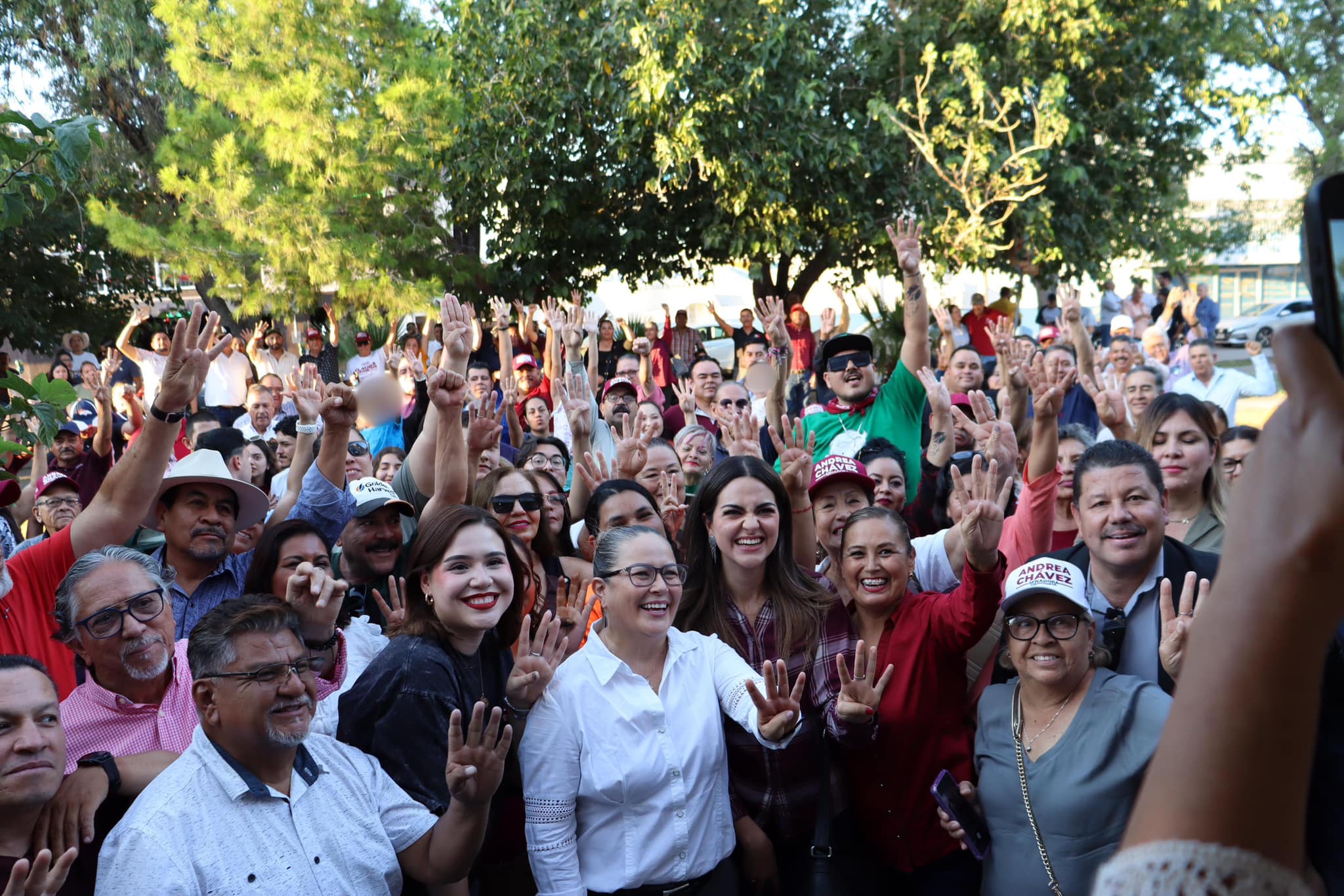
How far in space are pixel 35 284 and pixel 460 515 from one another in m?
17.1

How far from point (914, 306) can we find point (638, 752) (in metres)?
4.07

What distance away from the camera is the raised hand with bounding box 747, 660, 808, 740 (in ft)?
10.4

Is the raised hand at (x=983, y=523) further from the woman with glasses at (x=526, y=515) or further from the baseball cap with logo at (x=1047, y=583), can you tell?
the woman with glasses at (x=526, y=515)

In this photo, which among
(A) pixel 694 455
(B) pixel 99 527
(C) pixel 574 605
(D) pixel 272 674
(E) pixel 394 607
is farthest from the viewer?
(A) pixel 694 455

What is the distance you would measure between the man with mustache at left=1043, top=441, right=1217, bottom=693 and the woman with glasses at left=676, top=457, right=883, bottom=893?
80cm

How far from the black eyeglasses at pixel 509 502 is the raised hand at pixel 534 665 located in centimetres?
159

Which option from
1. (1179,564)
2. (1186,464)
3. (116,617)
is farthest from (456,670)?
(1186,464)

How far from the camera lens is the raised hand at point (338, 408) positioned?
4688 mm

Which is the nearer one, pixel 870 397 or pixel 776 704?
pixel 776 704

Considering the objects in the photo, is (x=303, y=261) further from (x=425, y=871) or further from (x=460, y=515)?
(x=425, y=871)

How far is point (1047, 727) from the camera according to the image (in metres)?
3.24

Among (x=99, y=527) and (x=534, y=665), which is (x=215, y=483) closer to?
(x=99, y=527)

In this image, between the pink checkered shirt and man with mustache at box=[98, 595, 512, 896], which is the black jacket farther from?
the pink checkered shirt

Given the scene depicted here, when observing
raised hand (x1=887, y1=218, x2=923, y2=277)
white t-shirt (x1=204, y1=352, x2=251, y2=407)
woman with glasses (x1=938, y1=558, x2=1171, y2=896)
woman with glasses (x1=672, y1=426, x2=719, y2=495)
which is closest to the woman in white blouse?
woman with glasses (x1=938, y1=558, x2=1171, y2=896)
